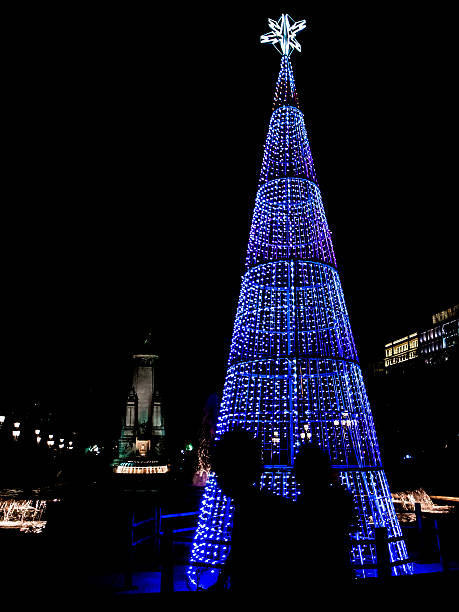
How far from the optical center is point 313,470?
2.82m

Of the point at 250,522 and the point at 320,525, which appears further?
the point at 320,525

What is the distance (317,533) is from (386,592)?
1.20 meters

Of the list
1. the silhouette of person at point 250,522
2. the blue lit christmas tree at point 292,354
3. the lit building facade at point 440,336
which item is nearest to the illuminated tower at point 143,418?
the blue lit christmas tree at point 292,354

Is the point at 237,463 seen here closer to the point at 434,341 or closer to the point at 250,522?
the point at 250,522

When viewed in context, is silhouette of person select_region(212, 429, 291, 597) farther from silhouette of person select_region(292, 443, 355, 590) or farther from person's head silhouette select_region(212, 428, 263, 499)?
silhouette of person select_region(292, 443, 355, 590)

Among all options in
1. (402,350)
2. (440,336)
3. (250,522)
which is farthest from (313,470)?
(402,350)

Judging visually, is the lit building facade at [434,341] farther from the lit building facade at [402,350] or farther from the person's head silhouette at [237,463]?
the person's head silhouette at [237,463]

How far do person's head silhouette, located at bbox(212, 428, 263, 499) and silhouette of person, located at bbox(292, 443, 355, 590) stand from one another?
Answer: 366 millimetres

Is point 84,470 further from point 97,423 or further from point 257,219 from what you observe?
point 97,423

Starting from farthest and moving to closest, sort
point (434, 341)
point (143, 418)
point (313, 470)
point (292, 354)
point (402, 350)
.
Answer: point (402, 350) < point (434, 341) < point (143, 418) < point (292, 354) < point (313, 470)

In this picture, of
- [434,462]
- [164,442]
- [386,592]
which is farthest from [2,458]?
[386,592]

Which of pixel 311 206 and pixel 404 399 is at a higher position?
pixel 404 399

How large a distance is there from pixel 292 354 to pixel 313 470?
4.70 metres

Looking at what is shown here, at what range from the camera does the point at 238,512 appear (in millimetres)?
2445
